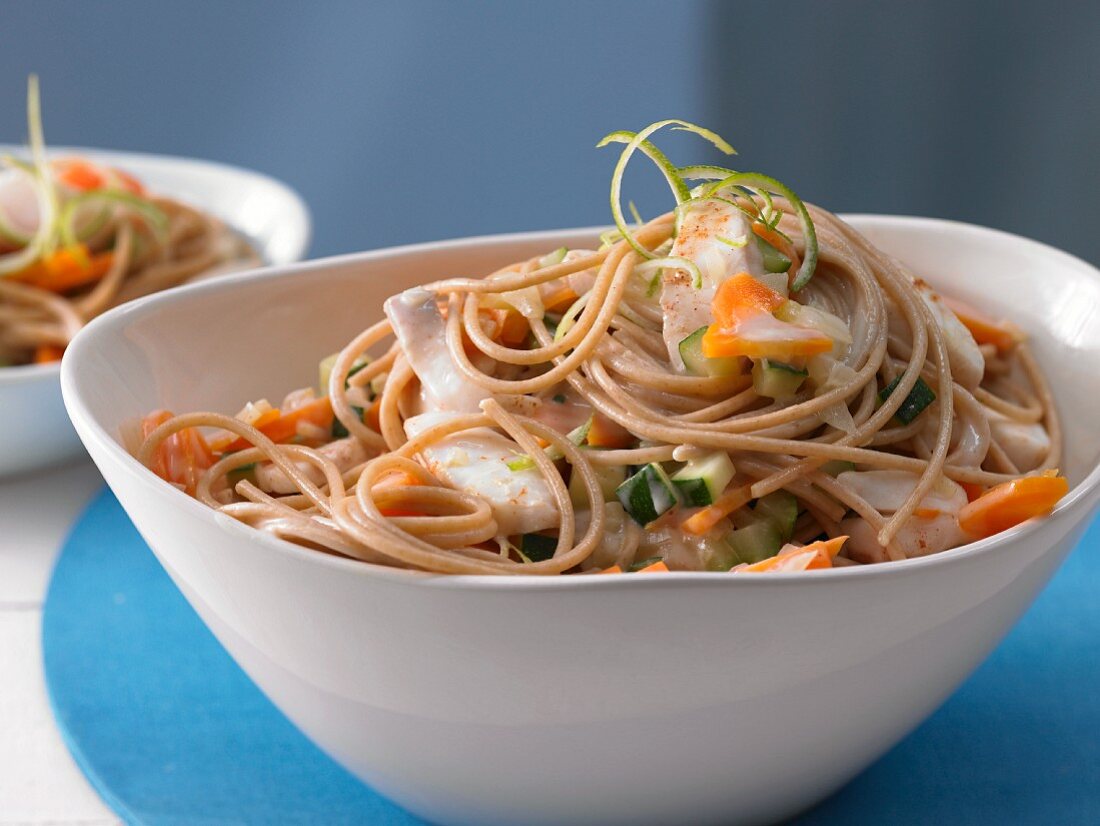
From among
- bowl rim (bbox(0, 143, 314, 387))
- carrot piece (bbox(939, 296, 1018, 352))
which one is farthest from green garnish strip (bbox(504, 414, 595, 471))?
bowl rim (bbox(0, 143, 314, 387))

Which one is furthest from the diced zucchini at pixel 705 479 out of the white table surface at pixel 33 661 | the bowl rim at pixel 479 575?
the white table surface at pixel 33 661

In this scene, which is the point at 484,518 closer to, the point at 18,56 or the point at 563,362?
the point at 563,362

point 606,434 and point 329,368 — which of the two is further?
point 329,368

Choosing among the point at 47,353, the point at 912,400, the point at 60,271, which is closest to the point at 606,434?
the point at 912,400

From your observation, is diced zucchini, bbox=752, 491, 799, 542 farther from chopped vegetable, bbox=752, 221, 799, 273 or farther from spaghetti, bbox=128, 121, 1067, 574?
chopped vegetable, bbox=752, 221, 799, 273

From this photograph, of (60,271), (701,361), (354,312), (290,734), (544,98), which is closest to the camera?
(701,361)

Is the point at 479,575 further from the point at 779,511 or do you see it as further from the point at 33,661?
the point at 33,661
